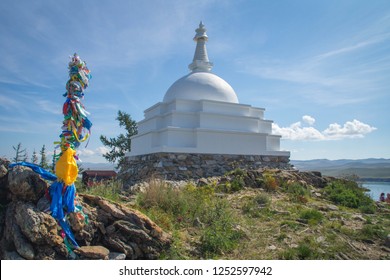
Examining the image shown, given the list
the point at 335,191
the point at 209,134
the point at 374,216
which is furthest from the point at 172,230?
the point at 209,134

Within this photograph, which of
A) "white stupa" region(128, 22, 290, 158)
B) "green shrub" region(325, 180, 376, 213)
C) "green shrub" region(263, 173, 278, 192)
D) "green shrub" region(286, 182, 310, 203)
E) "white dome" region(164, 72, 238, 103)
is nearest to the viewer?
"green shrub" region(286, 182, 310, 203)

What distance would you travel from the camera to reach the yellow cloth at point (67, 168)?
4.39 m

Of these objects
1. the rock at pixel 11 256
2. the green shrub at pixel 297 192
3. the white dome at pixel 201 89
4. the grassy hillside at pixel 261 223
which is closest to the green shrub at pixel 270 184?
the grassy hillside at pixel 261 223

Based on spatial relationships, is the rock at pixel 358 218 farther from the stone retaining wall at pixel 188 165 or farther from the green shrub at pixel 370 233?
the stone retaining wall at pixel 188 165

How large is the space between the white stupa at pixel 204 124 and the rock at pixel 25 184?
8.21 m

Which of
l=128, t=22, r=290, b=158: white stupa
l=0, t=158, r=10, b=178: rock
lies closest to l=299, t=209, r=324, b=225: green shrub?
l=0, t=158, r=10, b=178: rock

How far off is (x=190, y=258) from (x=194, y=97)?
36.9 ft

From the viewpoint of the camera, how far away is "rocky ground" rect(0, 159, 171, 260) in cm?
395

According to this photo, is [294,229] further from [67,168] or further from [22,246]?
[22,246]

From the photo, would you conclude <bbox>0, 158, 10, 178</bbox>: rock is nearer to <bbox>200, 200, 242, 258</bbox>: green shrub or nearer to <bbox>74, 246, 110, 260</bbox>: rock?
<bbox>74, 246, 110, 260</bbox>: rock

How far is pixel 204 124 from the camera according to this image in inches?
553

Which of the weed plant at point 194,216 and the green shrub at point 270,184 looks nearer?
the weed plant at point 194,216

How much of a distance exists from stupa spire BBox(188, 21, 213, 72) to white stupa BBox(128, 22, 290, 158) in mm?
619

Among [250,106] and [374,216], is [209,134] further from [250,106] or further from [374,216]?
[374,216]
